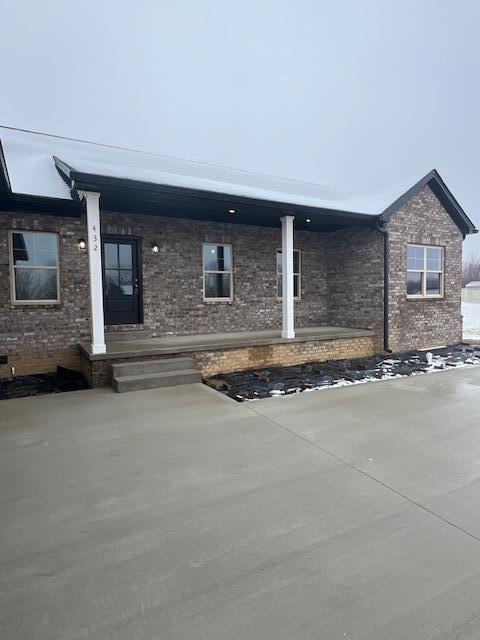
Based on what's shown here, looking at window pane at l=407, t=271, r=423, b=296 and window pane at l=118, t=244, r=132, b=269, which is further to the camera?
window pane at l=407, t=271, r=423, b=296

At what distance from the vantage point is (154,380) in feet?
19.2

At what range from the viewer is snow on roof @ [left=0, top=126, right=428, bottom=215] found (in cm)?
680

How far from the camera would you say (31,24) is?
45562 mm

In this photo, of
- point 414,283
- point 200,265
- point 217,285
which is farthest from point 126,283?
point 414,283

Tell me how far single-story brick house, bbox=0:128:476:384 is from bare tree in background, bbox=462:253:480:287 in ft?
137

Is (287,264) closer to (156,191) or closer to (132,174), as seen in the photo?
(156,191)

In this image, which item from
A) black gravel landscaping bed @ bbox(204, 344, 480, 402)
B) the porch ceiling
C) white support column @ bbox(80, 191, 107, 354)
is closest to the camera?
black gravel landscaping bed @ bbox(204, 344, 480, 402)

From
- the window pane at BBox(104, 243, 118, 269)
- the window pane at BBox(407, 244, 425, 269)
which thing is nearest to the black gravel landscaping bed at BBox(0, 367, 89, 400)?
the window pane at BBox(104, 243, 118, 269)

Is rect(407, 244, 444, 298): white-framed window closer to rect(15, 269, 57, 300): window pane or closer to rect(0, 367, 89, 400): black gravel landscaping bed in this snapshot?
rect(0, 367, 89, 400): black gravel landscaping bed

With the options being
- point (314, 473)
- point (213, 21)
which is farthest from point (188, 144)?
point (314, 473)

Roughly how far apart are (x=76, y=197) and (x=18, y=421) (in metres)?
4.20

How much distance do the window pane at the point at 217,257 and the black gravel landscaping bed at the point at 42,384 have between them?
379cm

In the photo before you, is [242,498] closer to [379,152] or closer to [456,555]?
[456,555]

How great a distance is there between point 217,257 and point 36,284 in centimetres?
392
